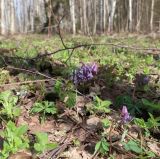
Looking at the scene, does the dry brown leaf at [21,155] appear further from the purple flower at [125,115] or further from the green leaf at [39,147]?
the purple flower at [125,115]

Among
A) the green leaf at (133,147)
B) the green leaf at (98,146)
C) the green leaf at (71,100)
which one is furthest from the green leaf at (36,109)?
the green leaf at (133,147)

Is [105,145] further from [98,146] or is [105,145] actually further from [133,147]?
[133,147]

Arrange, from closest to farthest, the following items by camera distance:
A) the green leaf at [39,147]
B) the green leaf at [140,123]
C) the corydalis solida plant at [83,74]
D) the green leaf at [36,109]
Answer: the green leaf at [39,147] < the green leaf at [140,123] < the green leaf at [36,109] < the corydalis solida plant at [83,74]

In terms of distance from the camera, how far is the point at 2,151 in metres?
2.01

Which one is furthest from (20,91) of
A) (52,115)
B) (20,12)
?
(20,12)

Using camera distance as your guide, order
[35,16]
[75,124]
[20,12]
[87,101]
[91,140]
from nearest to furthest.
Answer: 1. [91,140]
2. [75,124]
3. [87,101]
4. [35,16]
5. [20,12]

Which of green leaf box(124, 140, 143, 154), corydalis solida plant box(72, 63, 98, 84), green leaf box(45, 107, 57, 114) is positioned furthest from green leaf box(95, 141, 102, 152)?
corydalis solida plant box(72, 63, 98, 84)

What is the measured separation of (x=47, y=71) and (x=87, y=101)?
113 centimetres

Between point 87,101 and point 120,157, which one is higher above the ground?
point 87,101

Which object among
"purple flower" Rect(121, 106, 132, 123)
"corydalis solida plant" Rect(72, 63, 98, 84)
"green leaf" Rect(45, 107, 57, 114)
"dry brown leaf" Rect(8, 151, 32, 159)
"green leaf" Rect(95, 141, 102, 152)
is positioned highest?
"corydalis solida plant" Rect(72, 63, 98, 84)

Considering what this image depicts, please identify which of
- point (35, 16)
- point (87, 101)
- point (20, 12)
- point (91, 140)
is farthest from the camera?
point (20, 12)

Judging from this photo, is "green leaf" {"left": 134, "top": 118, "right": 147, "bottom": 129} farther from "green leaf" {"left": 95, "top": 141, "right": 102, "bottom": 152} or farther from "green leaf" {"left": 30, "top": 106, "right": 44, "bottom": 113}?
"green leaf" {"left": 30, "top": 106, "right": 44, "bottom": 113}

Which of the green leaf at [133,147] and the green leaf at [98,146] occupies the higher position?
the green leaf at [98,146]

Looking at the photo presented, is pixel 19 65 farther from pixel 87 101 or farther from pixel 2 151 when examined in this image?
pixel 2 151
